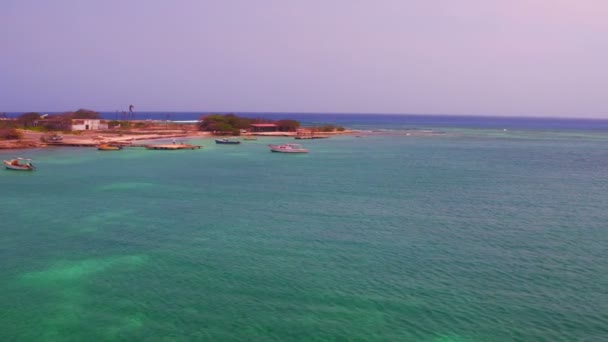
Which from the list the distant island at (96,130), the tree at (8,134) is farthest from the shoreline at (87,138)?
the tree at (8,134)

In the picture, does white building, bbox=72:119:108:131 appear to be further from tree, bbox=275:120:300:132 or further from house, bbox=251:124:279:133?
tree, bbox=275:120:300:132

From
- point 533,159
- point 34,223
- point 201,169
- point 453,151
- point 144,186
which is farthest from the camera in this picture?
point 453,151

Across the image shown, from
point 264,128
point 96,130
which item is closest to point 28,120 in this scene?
point 96,130

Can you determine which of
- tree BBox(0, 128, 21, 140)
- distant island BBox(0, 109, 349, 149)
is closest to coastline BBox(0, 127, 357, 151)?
distant island BBox(0, 109, 349, 149)

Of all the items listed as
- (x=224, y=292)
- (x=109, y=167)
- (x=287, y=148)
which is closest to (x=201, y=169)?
(x=109, y=167)

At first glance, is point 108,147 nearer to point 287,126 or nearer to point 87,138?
point 87,138

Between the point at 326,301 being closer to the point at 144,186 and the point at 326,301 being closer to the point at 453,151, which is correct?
the point at 144,186
